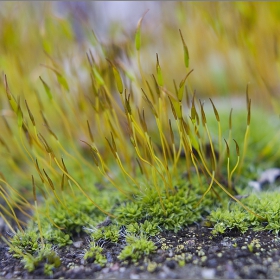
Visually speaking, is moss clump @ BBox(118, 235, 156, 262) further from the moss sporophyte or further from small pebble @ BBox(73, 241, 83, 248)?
Answer: small pebble @ BBox(73, 241, 83, 248)

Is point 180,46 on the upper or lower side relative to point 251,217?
upper

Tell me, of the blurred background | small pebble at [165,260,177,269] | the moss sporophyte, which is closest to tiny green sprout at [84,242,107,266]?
the moss sporophyte

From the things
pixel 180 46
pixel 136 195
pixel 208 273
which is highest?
pixel 180 46

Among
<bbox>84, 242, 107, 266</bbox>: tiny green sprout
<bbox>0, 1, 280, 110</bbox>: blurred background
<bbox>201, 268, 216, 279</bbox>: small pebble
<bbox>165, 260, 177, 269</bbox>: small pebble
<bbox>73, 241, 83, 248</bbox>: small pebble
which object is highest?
<bbox>0, 1, 280, 110</bbox>: blurred background

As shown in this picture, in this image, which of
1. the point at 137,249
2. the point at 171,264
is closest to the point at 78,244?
the point at 137,249

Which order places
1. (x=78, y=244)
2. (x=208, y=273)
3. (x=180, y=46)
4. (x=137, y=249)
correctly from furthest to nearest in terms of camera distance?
(x=180, y=46)
(x=78, y=244)
(x=137, y=249)
(x=208, y=273)

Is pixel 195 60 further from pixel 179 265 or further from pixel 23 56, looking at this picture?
pixel 179 265

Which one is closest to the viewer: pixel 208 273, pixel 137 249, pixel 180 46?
pixel 208 273

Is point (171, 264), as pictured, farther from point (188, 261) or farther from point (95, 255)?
point (95, 255)

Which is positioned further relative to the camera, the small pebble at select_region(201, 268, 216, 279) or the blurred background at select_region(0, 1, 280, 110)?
the blurred background at select_region(0, 1, 280, 110)

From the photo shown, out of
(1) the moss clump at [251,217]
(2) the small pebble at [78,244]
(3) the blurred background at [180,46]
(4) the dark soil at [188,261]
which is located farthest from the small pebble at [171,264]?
(3) the blurred background at [180,46]
